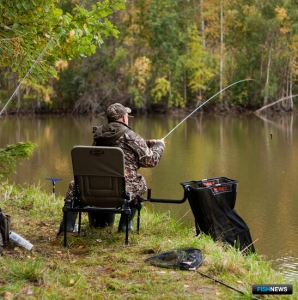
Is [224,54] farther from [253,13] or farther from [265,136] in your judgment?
[265,136]

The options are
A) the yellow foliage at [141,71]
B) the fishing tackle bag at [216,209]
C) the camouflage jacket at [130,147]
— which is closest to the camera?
the camouflage jacket at [130,147]

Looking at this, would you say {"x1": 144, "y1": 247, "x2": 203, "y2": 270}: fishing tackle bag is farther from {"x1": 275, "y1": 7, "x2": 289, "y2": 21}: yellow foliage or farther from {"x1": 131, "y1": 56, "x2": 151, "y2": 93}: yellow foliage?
{"x1": 131, "y1": 56, "x2": 151, "y2": 93}: yellow foliage

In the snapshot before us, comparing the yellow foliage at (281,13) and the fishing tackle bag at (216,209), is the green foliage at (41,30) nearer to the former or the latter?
the fishing tackle bag at (216,209)

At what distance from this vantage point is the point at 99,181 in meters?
4.34

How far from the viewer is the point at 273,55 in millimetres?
33688

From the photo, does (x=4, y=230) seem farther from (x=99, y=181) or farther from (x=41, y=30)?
(x=41, y=30)

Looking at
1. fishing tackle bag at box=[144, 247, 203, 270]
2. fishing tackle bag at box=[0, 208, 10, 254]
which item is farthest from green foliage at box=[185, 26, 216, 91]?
fishing tackle bag at box=[0, 208, 10, 254]

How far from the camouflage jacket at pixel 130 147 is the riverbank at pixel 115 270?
1.40 feet

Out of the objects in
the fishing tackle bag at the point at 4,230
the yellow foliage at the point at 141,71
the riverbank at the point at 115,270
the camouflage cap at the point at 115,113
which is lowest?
the riverbank at the point at 115,270

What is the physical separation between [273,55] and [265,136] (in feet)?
49.0

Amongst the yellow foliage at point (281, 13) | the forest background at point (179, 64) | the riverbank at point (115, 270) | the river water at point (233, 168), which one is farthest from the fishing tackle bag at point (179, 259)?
the forest background at point (179, 64)

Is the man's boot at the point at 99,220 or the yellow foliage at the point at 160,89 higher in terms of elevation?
the yellow foliage at the point at 160,89

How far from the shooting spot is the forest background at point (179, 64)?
33.3 m

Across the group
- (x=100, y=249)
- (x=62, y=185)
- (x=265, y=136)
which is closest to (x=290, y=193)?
(x=62, y=185)
